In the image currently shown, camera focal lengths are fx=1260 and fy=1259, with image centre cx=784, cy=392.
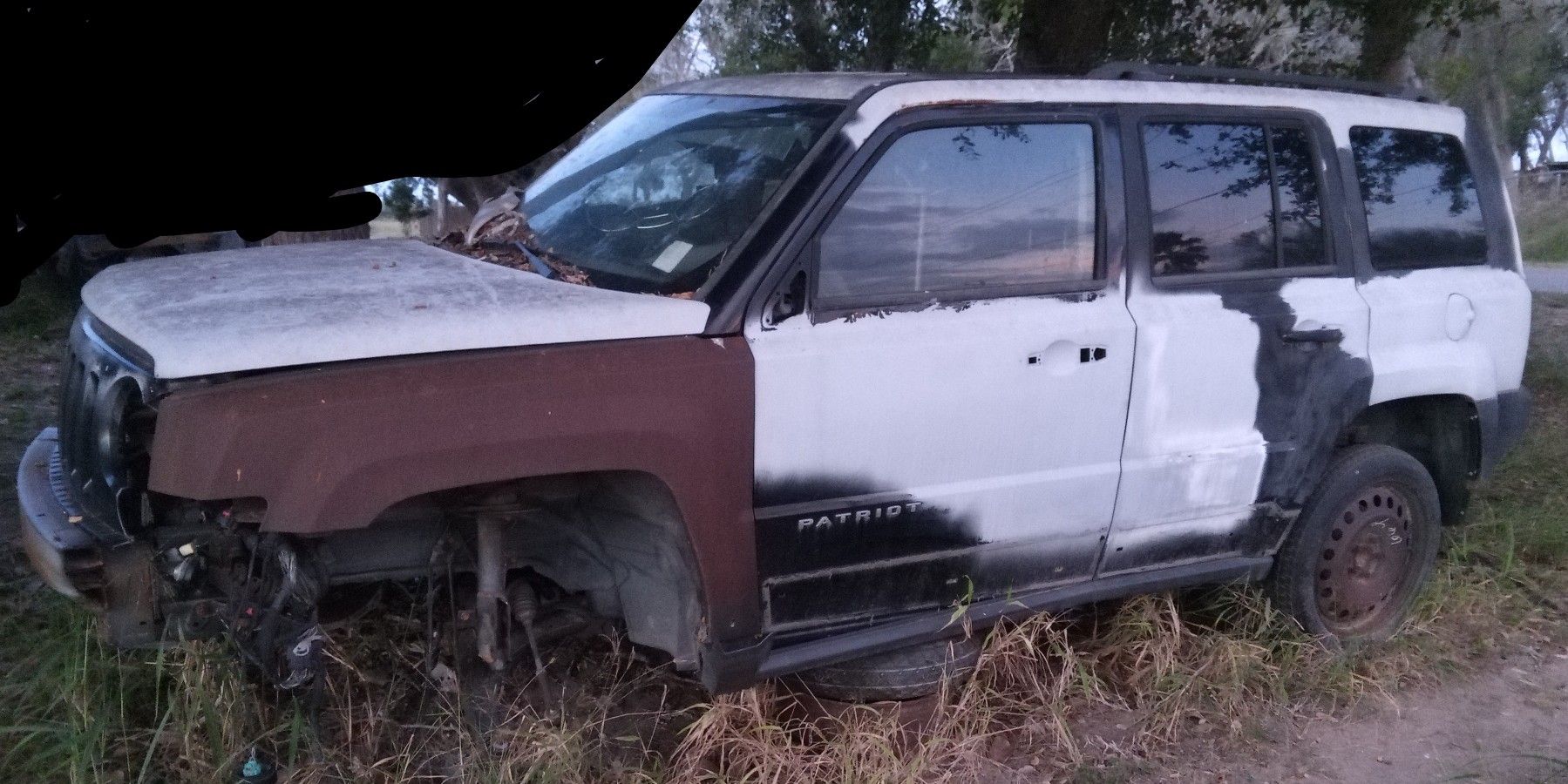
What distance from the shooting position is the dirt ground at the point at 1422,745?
3805 mm

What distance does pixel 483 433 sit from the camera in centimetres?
283

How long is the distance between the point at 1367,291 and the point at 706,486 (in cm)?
246

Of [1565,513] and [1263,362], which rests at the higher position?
[1263,362]

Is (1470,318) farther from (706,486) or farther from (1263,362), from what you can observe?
(706,486)

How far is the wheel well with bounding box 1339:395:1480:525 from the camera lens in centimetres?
448

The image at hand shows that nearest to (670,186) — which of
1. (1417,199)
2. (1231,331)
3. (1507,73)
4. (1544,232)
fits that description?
(1231,331)

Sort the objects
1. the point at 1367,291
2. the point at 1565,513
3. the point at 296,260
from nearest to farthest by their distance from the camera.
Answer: the point at 296,260, the point at 1367,291, the point at 1565,513

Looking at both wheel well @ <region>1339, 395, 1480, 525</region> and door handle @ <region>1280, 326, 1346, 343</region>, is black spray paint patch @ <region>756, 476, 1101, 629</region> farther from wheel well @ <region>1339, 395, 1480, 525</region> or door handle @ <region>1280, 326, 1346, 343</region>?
wheel well @ <region>1339, 395, 1480, 525</region>

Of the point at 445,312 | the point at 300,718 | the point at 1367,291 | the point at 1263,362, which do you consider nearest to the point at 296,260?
the point at 445,312

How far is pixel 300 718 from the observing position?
316cm

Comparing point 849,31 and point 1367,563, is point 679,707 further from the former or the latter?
point 849,31

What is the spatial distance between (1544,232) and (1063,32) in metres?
18.0

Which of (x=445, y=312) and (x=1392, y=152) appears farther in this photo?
(x=1392, y=152)

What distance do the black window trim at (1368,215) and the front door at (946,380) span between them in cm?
110
